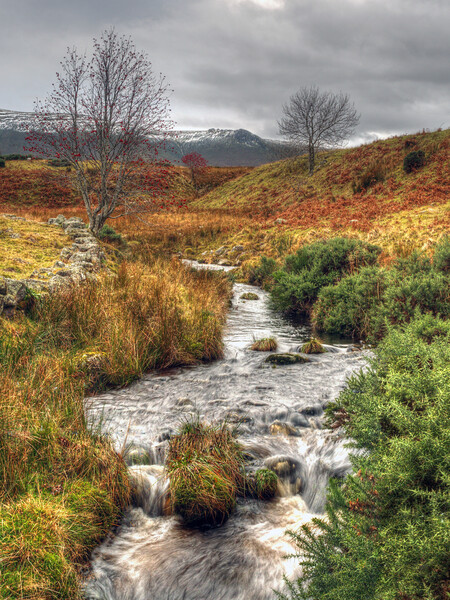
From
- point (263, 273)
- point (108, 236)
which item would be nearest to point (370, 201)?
point (263, 273)

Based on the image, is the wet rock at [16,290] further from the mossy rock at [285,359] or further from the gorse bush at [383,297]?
the gorse bush at [383,297]

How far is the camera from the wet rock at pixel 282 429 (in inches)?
178

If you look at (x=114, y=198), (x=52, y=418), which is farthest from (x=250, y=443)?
(x=114, y=198)

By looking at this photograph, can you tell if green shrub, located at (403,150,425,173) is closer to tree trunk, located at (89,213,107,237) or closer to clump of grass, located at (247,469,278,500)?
tree trunk, located at (89,213,107,237)

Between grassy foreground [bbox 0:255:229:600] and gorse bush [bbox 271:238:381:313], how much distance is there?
4122mm

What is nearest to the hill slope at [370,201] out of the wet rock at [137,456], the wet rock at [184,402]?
the wet rock at [184,402]

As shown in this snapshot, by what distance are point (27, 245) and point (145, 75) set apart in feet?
23.4

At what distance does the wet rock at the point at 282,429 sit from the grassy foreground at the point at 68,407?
196 cm

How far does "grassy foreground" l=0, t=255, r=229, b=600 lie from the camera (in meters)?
2.27

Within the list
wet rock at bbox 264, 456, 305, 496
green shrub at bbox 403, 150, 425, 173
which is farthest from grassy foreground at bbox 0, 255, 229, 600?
green shrub at bbox 403, 150, 425, 173

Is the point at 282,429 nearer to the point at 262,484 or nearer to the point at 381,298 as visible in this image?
the point at 262,484

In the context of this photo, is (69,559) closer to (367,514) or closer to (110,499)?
(110,499)

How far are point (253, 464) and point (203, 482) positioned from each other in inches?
31.0

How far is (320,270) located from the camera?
34.9ft
